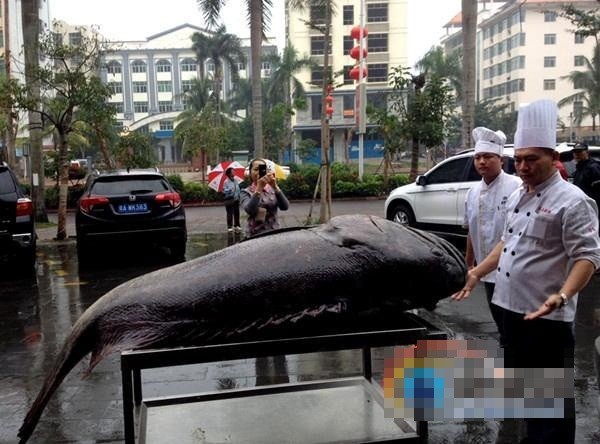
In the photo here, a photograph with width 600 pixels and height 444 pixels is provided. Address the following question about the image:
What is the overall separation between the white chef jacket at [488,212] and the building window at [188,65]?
73181 mm

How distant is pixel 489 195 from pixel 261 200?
199cm

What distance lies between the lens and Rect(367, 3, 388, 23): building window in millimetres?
52812

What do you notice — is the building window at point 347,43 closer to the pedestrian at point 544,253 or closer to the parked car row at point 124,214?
the parked car row at point 124,214

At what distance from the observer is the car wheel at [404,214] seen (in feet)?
36.9

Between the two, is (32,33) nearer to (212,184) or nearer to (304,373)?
(212,184)

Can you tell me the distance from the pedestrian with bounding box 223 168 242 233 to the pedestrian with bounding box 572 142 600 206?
6.66 metres

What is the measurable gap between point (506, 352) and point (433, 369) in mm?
471

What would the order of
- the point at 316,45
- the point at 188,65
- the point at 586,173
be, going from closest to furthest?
the point at 586,173
the point at 316,45
the point at 188,65

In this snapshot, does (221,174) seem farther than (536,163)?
Yes

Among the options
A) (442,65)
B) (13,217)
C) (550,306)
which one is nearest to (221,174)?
(13,217)

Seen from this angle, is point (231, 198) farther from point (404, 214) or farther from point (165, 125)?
point (165, 125)

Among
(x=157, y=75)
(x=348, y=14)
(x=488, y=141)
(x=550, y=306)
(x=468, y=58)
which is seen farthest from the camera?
(x=157, y=75)

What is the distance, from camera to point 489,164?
3793 millimetres

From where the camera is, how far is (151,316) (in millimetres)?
2387
